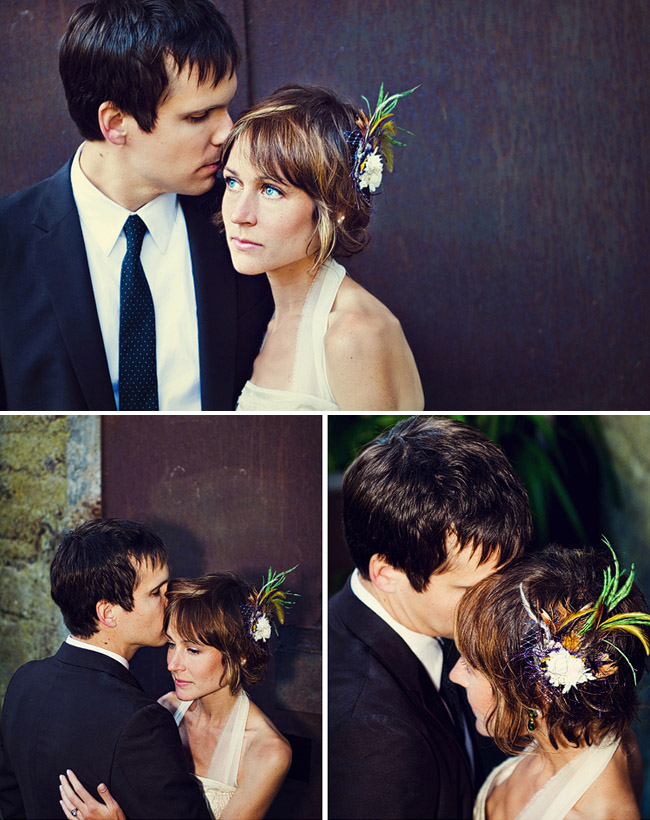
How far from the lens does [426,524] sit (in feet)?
7.95

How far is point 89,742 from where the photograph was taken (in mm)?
2467

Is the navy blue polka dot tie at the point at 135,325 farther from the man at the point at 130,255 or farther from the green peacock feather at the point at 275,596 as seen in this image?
the green peacock feather at the point at 275,596

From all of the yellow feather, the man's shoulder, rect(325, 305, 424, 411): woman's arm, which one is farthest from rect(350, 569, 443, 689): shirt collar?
the man's shoulder

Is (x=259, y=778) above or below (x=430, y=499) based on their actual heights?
below

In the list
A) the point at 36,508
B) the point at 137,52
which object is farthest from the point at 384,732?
the point at 137,52

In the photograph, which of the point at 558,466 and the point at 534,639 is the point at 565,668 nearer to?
the point at 534,639

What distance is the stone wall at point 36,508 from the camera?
2.56 meters

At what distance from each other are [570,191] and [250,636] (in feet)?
5.39

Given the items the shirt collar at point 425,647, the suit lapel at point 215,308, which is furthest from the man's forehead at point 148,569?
the shirt collar at point 425,647

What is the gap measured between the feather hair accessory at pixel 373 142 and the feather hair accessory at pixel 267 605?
1114 mm

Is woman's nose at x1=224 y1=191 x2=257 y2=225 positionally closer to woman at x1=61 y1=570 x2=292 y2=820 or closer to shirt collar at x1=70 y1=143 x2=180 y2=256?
shirt collar at x1=70 y1=143 x2=180 y2=256

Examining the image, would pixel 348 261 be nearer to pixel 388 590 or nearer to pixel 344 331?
pixel 344 331

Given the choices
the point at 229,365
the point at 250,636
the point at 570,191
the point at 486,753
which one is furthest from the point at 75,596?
the point at 570,191

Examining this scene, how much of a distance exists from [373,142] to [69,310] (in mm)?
1009
